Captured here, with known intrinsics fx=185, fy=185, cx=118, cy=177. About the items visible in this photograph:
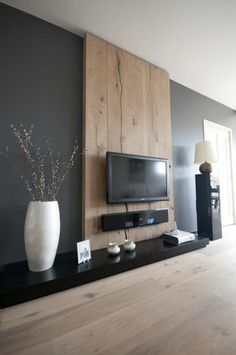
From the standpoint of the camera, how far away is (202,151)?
101 inches

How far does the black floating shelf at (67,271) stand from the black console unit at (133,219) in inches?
9.5

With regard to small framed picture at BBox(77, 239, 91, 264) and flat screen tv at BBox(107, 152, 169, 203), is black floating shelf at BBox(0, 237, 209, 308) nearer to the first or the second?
small framed picture at BBox(77, 239, 91, 264)

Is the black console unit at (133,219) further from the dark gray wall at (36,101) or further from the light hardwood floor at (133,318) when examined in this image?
the light hardwood floor at (133,318)

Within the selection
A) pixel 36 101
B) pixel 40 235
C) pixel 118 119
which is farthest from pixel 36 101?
pixel 40 235

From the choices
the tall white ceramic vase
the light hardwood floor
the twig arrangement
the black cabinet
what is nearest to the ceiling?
the twig arrangement

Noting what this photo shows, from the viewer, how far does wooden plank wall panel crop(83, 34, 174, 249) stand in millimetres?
1927

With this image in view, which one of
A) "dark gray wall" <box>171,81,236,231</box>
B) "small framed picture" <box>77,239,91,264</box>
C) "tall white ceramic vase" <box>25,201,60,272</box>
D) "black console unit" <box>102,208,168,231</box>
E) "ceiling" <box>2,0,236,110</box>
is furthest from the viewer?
"dark gray wall" <box>171,81,236,231</box>

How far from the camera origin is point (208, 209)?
8.13 ft

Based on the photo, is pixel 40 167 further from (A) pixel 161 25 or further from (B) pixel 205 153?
(B) pixel 205 153

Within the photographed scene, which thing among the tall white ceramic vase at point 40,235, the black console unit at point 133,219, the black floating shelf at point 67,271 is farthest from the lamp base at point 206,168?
the tall white ceramic vase at point 40,235

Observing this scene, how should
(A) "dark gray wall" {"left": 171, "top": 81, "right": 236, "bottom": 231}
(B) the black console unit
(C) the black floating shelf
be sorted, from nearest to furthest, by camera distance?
(C) the black floating shelf, (B) the black console unit, (A) "dark gray wall" {"left": 171, "top": 81, "right": 236, "bottom": 231}

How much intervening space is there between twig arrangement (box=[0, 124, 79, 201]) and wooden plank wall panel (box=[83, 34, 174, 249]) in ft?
0.86

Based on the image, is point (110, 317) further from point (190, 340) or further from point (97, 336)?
point (190, 340)

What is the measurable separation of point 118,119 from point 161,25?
1015 millimetres
